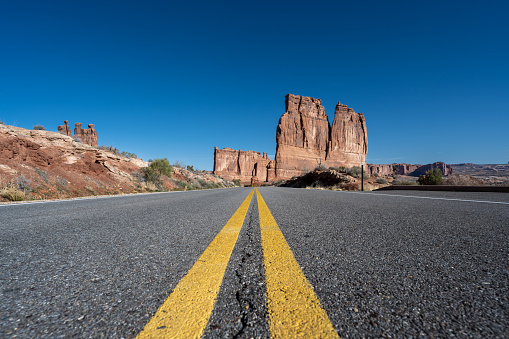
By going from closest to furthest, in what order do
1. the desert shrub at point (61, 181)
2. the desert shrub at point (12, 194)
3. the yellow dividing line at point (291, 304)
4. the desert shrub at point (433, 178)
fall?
the yellow dividing line at point (291, 304)
the desert shrub at point (12, 194)
the desert shrub at point (61, 181)
the desert shrub at point (433, 178)

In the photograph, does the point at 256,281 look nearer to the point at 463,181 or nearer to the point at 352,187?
the point at 463,181

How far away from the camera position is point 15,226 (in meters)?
2.44

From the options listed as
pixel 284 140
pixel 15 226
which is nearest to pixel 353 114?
pixel 284 140

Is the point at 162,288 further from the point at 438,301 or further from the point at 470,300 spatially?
the point at 470,300

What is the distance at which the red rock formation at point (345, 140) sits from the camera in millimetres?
70312

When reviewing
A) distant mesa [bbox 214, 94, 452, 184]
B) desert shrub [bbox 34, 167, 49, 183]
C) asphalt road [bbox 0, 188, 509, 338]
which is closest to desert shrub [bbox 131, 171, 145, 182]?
desert shrub [bbox 34, 167, 49, 183]

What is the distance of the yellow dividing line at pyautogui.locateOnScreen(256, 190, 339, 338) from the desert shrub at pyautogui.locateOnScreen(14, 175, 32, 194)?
9.26m

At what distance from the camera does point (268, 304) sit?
83 cm

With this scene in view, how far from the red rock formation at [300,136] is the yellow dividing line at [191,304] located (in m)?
65.7

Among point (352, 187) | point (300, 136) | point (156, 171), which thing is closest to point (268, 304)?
point (156, 171)

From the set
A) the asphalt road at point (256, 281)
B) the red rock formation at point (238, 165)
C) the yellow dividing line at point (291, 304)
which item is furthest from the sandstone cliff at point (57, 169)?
the red rock formation at point (238, 165)

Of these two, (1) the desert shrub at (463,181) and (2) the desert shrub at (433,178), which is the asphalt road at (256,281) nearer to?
(1) the desert shrub at (463,181)

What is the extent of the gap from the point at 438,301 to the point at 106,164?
16070 millimetres

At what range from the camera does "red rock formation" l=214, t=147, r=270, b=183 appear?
99500mm
